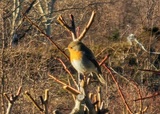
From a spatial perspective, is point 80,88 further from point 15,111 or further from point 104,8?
point 104,8

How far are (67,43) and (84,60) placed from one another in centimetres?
1518

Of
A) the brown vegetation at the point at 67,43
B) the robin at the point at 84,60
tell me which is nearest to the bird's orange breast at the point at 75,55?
the robin at the point at 84,60

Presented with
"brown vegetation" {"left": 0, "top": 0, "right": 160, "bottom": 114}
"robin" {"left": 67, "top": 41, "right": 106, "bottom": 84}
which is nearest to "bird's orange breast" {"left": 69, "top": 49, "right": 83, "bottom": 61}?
"robin" {"left": 67, "top": 41, "right": 106, "bottom": 84}

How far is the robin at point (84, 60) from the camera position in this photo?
303cm

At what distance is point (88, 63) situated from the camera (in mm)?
3189

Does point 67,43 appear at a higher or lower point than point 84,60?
lower

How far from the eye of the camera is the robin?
3031mm

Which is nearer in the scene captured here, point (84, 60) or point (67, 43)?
point (84, 60)

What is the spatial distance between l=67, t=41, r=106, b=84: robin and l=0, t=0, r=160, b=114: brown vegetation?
84 cm

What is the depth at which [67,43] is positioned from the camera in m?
18.4

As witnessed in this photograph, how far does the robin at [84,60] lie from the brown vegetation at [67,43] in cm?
84

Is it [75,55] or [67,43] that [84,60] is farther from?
[67,43]

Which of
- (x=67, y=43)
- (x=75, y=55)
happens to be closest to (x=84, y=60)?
(x=75, y=55)

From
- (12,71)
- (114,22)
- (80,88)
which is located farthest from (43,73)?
(114,22)
